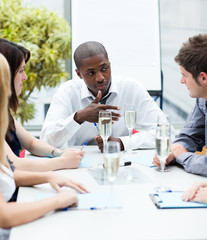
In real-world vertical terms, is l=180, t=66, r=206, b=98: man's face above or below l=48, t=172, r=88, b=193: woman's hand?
above

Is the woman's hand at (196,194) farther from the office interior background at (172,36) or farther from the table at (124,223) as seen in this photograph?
the office interior background at (172,36)

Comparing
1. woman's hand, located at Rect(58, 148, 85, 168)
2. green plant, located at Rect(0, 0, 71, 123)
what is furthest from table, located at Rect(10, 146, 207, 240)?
green plant, located at Rect(0, 0, 71, 123)

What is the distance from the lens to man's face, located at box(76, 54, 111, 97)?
244 cm

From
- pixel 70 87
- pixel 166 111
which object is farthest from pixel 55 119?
pixel 166 111

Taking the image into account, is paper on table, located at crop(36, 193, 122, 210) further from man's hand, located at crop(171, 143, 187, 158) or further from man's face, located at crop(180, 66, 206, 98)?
man's face, located at crop(180, 66, 206, 98)

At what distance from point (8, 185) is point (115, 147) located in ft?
1.26

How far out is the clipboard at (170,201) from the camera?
1.16 metres

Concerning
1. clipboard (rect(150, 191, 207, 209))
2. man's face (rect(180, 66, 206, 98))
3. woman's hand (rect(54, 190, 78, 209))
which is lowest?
clipboard (rect(150, 191, 207, 209))

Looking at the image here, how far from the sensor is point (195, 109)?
2.10 metres

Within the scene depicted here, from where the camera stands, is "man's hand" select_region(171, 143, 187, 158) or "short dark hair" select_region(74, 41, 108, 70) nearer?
"man's hand" select_region(171, 143, 187, 158)

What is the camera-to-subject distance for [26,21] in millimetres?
3752

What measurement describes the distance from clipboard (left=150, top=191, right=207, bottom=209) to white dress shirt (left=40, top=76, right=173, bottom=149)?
109 centimetres

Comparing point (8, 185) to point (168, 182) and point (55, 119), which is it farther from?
point (55, 119)

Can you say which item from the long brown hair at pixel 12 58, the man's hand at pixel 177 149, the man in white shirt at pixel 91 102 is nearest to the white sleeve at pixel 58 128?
the man in white shirt at pixel 91 102
